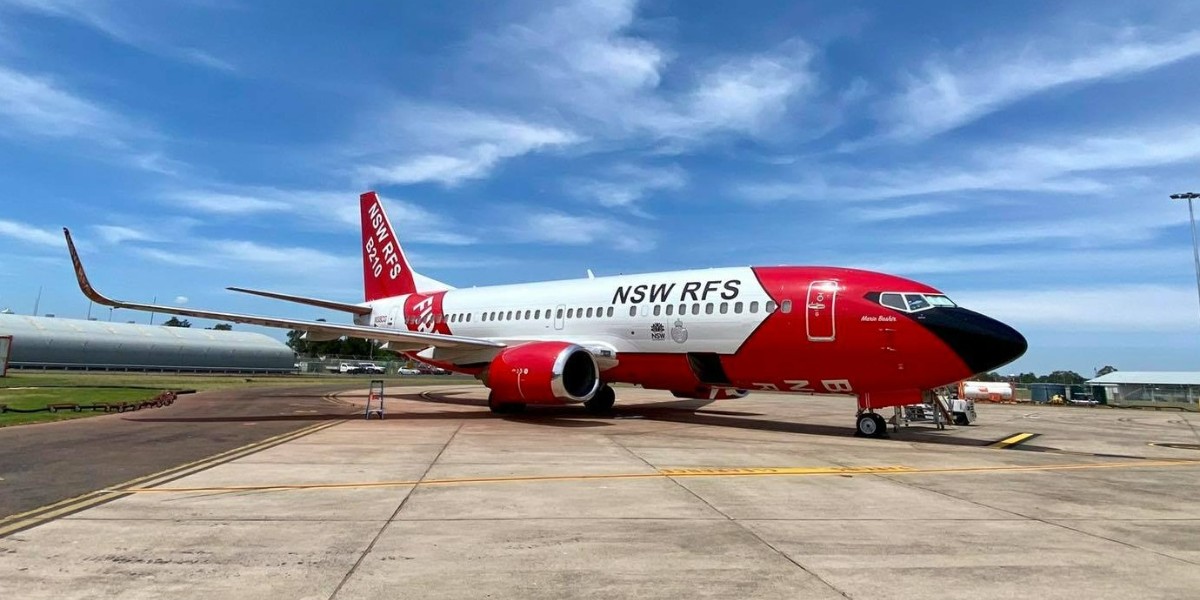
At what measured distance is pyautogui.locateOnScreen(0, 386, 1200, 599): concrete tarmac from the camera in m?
4.41

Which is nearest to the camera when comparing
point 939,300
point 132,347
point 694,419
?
point 939,300

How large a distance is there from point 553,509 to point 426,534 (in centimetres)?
151

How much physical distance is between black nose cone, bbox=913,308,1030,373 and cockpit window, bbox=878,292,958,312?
56 centimetres

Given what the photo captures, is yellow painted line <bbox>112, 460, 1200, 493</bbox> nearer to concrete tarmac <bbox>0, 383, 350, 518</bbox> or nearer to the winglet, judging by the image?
concrete tarmac <bbox>0, 383, 350, 518</bbox>

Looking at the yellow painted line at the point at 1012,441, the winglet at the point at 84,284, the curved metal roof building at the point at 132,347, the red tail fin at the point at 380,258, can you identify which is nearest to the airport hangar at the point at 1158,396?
the yellow painted line at the point at 1012,441

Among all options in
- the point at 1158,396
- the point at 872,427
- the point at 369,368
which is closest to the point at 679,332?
the point at 872,427

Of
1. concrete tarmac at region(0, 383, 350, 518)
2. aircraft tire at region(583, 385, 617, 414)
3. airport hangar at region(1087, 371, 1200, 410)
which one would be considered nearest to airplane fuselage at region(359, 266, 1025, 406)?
aircraft tire at region(583, 385, 617, 414)

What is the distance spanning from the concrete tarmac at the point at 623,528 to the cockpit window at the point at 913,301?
145 inches

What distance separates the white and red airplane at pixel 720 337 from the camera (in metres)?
14.2

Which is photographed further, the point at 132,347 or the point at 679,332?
the point at 132,347

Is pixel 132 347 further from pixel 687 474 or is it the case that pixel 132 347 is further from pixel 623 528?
pixel 623 528

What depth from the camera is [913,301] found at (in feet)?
47.8

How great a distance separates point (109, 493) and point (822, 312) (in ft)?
44.3

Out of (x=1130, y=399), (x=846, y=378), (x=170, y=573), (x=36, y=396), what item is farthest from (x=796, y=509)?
(x=1130, y=399)
